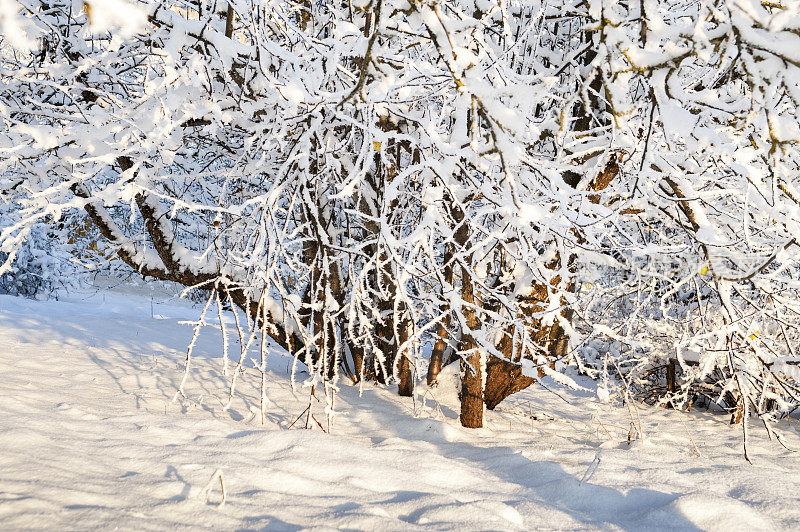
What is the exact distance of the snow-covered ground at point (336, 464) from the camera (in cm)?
180

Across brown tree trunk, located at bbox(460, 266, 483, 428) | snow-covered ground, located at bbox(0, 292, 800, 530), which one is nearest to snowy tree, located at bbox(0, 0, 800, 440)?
brown tree trunk, located at bbox(460, 266, 483, 428)

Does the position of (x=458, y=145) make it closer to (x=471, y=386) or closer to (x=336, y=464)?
(x=336, y=464)

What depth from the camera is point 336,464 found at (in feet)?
8.12

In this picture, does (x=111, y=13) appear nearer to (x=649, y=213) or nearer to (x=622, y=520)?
(x=622, y=520)

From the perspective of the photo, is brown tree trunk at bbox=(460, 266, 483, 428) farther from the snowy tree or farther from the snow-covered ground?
the snow-covered ground

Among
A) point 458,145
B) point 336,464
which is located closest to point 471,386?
point 336,464

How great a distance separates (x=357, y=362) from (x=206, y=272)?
5.55ft

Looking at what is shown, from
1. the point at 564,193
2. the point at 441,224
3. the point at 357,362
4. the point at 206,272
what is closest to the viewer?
the point at 564,193

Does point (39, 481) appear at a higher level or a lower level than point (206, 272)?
lower

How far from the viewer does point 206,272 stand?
14.1 ft

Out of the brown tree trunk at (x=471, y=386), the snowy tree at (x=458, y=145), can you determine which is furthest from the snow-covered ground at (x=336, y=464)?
the snowy tree at (x=458, y=145)

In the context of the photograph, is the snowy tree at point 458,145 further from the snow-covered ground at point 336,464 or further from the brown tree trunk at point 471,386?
the snow-covered ground at point 336,464

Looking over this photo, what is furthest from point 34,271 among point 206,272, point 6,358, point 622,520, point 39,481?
point 622,520

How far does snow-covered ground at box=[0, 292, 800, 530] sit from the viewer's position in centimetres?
180
